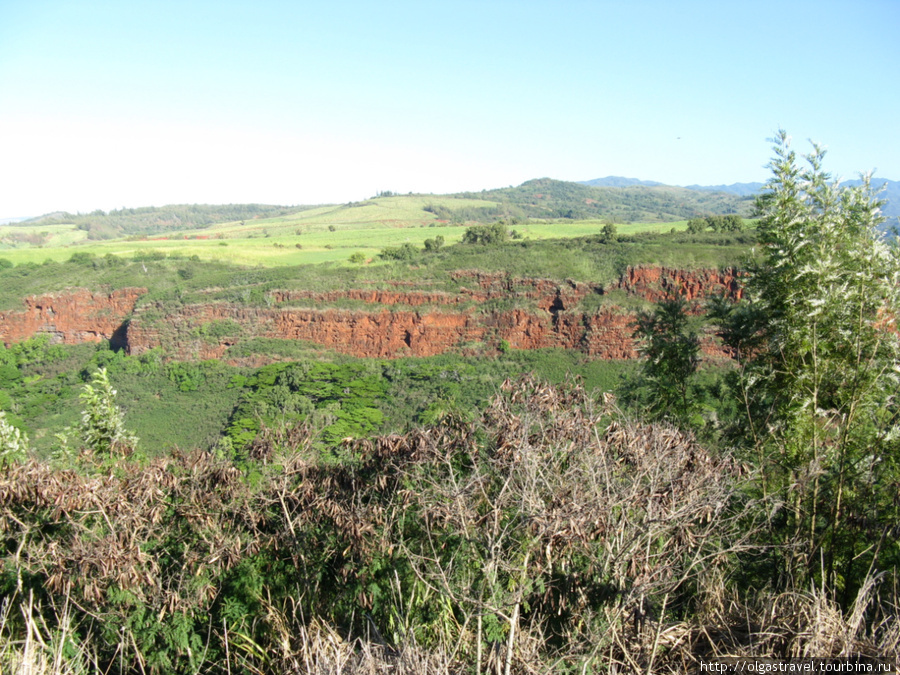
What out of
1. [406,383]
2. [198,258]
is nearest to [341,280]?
[406,383]

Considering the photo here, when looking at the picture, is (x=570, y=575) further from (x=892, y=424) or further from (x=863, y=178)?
(x=863, y=178)

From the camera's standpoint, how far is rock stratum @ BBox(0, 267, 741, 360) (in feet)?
122

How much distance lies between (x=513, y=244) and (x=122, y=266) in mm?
33790

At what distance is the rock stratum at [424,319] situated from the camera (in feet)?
122

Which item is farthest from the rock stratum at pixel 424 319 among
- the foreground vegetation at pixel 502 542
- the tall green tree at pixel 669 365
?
the foreground vegetation at pixel 502 542

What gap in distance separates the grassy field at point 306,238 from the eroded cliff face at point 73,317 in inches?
432

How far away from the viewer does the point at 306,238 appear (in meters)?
72.6

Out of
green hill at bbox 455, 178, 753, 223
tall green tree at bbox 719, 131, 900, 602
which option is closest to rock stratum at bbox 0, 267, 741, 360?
tall green tree at bbox 719, 131, 900, 602

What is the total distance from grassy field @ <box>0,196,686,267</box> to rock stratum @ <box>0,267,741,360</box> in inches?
445

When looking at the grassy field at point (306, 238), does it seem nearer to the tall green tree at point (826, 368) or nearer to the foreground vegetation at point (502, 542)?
the tall green tree at point (826, 368)

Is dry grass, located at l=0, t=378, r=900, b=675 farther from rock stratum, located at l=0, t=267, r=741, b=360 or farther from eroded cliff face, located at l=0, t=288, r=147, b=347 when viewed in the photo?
eroded cliff face, located at l=0, t=288, r=147, b=347

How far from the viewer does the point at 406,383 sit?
34.3 m

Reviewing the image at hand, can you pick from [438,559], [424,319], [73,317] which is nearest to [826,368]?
[438,559]

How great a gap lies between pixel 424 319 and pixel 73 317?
27.1m
